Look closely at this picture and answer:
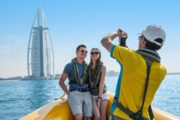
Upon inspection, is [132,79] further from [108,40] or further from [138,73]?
[108,40]

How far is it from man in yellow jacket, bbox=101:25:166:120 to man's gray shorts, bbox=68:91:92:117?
233 centimetres

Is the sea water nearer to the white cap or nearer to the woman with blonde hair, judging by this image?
the woman with blonde hair

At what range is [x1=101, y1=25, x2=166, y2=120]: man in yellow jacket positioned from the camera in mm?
2484

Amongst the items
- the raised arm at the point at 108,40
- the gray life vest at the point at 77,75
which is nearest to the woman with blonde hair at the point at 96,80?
the gray life vest at the point at 77,75

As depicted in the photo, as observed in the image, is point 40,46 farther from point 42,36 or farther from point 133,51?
point 133,51

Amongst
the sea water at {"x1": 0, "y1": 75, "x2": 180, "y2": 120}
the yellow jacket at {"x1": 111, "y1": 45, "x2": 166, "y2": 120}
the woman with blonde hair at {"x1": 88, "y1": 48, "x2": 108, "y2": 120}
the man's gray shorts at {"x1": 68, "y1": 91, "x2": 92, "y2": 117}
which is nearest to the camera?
the yellow jacket at {"x1": 111, "y1": 45, "x2": 166, "y2": 120}

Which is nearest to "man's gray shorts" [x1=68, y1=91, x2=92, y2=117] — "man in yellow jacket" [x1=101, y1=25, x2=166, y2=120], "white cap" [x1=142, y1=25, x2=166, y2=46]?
"man in yellow jacket" [x1=101, y1=25, x2=166, y2=120]

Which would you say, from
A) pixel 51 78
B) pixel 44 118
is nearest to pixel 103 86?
pixel 44 118

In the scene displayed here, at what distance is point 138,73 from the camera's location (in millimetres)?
2482

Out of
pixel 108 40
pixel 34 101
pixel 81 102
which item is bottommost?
pixel 34 101

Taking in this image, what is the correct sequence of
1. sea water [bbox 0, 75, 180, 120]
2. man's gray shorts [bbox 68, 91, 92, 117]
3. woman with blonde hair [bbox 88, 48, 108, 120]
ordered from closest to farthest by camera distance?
man's gray shorts [bbox 68, 91, 92, 117]
woman with blonde hair [bbox 88, 48, 108, 120]
sea water [bbox 0, 75, 180, 120]

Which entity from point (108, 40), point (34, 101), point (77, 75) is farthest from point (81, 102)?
point (34, 101)

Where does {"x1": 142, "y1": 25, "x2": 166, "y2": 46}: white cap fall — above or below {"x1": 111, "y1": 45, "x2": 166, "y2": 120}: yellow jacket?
above

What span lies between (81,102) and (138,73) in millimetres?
2506
